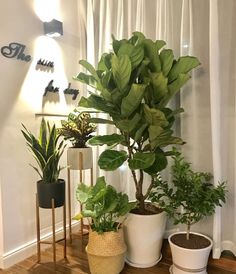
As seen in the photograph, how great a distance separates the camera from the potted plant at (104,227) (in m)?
1.86

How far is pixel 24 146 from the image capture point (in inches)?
87.9

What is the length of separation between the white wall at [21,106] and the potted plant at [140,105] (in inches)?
20.6

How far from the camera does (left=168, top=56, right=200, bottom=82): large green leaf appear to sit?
6.13 ft

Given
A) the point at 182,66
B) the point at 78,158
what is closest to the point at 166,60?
the point at 182,66

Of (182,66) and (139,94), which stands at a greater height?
(182,66)

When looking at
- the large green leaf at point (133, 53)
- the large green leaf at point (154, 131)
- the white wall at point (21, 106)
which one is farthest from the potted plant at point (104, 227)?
the large green leaf at point (133, 53)

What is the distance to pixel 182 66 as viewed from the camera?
1.90 m

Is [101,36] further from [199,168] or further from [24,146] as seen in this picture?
[199,168]

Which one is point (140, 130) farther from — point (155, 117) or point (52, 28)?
point (52, 28)

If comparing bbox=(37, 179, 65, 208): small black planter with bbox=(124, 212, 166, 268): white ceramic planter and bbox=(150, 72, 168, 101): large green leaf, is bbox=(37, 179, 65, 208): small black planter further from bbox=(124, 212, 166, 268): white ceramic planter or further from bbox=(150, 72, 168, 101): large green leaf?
bbox=(150, 72, 168, 101): large green leaf

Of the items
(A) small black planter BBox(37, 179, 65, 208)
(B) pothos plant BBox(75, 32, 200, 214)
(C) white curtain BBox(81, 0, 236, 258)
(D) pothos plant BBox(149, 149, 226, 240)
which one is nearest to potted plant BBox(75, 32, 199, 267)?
(B) pothos plant BBox(75, 32, 200, 214)

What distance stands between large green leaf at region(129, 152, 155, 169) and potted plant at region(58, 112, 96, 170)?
0.57m

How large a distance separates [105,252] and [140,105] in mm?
1042

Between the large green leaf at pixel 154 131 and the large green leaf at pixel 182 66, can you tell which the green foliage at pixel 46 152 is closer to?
the large green leaf at pixel 154 131
